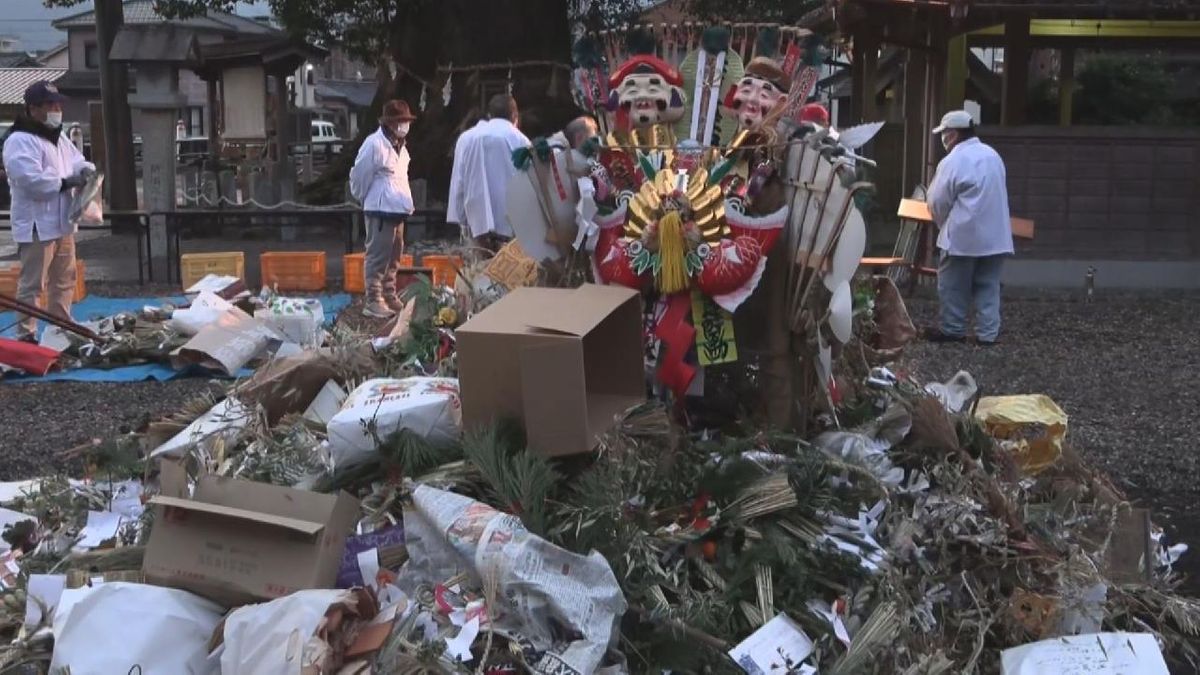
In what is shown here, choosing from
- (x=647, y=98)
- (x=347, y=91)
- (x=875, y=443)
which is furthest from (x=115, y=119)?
(x=347, y=91)

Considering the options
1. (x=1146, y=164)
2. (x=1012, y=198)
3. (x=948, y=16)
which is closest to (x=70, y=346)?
(x=948, y=16)

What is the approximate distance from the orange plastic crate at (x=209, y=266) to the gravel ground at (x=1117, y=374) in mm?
5824

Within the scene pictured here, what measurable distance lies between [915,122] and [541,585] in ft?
36.5

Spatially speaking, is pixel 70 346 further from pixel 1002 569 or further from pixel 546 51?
pixel 546 51

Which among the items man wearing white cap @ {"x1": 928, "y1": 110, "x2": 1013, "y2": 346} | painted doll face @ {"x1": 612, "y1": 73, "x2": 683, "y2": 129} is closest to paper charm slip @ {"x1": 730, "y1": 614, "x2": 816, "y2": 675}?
painted doll face @ {"x1": 612, "y1": 73, "x2": 683, "y2": 129}

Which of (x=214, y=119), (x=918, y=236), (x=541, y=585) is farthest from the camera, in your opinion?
(x=214, y=119)

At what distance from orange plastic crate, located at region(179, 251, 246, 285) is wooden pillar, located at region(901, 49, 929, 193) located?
658 centimetres

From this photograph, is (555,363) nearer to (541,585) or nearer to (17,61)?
(541,585)

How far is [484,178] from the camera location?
31.6ft

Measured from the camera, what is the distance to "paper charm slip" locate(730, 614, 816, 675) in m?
3.23

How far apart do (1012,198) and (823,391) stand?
8656mm

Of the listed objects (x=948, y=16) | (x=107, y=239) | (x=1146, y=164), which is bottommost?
(x=107, y=239)

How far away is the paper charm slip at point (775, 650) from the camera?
10.6 ft

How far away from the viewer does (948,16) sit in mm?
11266
